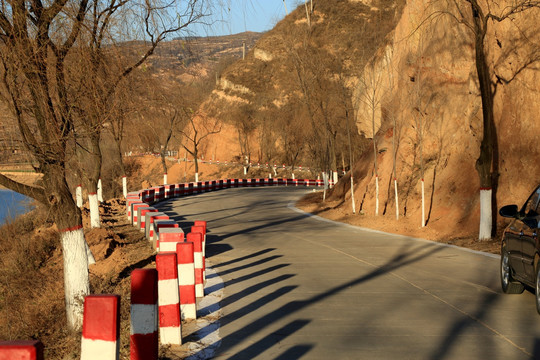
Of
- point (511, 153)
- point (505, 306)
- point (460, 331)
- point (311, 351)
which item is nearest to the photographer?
point (311, 351)

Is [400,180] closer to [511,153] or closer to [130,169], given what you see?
[511,153]

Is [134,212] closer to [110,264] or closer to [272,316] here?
[110,264]

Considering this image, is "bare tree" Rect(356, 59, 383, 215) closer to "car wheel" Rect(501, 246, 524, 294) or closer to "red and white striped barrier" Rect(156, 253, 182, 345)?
"car wheel" Rect(501, 246, 524, 294)

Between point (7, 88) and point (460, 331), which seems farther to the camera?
point (7, 88)

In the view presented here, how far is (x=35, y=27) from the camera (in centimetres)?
1077

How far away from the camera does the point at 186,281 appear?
8898 mm

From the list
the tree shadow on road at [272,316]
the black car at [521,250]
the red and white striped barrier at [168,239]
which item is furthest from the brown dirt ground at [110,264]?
the black car at [521,250]

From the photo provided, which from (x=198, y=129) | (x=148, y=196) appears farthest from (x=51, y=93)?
(x=198, y=129)

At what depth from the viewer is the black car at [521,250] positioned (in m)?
9.23

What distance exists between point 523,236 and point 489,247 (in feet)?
23.9

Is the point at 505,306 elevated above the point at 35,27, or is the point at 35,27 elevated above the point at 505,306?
the point at 35,27

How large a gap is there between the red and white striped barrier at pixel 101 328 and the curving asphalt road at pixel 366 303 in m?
2.06

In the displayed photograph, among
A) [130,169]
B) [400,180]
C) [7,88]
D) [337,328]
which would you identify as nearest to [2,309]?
[7,88]

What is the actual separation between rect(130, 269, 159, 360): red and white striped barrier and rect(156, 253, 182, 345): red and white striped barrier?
3.63 ft
